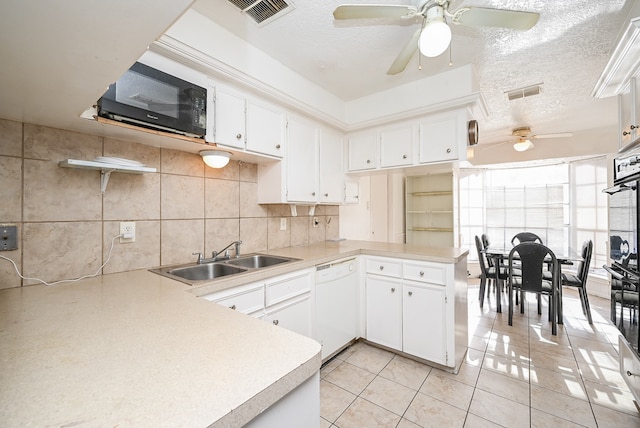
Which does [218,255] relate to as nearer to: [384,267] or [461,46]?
[384,267]

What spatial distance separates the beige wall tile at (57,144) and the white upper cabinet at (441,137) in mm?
2488

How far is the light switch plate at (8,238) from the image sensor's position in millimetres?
1295

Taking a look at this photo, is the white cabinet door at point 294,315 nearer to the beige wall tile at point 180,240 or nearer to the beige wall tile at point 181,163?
the beige wall tile at point 180,240

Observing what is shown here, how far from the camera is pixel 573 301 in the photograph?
383 centimetres

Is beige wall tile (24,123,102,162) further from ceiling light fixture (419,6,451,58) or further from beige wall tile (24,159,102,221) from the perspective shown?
ceiling light fixture (419,6,451,58)

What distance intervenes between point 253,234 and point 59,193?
1302 mm

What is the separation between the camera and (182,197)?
6.41 ft

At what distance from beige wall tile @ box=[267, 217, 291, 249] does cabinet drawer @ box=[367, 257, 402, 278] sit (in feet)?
2.75

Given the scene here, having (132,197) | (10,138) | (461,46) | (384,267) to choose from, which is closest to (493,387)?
(384,267)

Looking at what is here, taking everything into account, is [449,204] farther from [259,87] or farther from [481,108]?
[259,87]

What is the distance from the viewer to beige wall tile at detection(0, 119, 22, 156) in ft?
4.29

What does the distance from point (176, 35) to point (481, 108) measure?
8.45 feet

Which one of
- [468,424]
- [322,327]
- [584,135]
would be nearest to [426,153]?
[322,327]

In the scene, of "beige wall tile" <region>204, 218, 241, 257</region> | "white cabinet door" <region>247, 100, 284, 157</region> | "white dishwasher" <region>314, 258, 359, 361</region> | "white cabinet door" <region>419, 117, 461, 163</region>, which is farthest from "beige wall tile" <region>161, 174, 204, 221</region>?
"white cabinet door" <region>419, 117, 461, 163</region>
